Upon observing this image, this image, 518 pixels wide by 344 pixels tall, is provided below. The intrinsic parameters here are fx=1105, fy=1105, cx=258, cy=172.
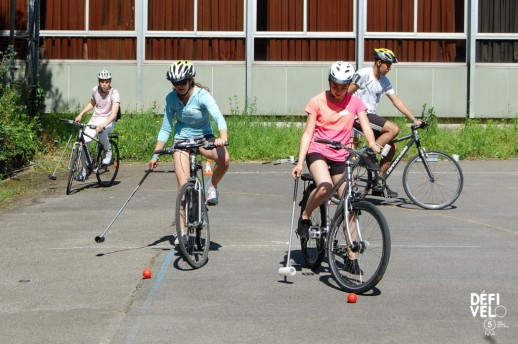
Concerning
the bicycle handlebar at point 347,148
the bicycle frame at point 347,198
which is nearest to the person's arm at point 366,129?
the bicycle handlebar at point 347,148

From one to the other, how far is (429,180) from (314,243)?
462cm

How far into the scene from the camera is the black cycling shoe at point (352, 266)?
356 inches

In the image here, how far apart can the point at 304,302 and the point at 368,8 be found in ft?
56.0

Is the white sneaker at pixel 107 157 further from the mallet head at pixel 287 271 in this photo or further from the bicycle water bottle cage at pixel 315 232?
the mallet head at pixel 287 271

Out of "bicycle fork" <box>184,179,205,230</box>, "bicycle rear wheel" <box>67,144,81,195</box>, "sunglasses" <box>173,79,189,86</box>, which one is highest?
"sunglasses" <box>173,79,189,86</box>

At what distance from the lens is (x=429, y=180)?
47.1 feet

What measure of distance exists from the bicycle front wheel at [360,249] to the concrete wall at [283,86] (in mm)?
15261

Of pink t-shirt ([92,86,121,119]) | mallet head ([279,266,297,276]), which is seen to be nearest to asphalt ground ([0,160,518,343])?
mallet head ([279,266,297,276])

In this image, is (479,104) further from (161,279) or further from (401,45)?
(161,279)

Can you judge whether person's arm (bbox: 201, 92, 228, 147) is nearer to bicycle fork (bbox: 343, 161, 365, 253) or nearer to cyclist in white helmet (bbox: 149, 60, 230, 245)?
cyclist in white helmet (bbox: 149, 60, 230, 245)

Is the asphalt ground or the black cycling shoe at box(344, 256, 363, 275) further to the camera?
the black cycling shoe at box(344, 256, 363, 275)

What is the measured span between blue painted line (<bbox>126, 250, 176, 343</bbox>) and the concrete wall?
540 inches

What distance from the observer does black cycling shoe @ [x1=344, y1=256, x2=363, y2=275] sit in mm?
9031

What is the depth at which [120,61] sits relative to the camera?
81.7 ft
